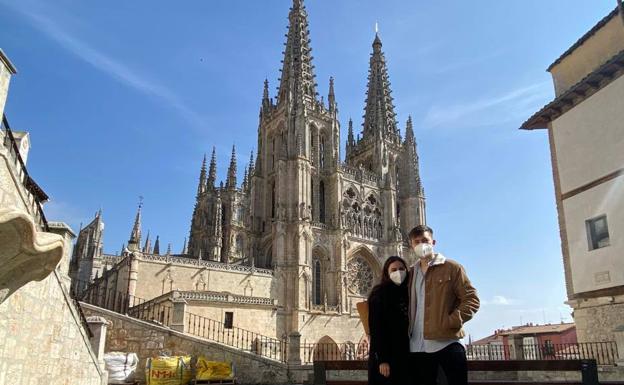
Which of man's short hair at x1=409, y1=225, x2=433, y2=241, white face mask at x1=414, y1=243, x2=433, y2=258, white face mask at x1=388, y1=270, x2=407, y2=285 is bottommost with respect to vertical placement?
white face mask at x1=388, y1=270, x2=407, y2=285

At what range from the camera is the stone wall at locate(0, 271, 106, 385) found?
21.5 ft

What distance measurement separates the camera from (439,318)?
3912 mm

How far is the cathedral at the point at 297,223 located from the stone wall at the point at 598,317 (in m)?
16.4

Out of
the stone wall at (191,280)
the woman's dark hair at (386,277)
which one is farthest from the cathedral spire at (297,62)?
the woman's dark hair at (386,277)

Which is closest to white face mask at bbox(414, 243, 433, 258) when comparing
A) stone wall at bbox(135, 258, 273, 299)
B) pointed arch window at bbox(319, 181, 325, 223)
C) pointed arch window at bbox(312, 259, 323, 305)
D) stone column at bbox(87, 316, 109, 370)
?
stone column at bbox(87, 316, 109, 370)

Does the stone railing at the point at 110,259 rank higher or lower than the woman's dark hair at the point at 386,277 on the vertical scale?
higher

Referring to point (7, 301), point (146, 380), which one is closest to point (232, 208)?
point (146, 380)

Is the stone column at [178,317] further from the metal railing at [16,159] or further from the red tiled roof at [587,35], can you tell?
the red tiled roof at [587,35]

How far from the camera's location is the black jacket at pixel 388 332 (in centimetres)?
399

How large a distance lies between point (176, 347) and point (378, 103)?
39.8 m

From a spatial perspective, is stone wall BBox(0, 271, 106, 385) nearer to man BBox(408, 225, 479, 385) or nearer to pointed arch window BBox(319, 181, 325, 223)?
man BBox(408, 225, 479, 385)

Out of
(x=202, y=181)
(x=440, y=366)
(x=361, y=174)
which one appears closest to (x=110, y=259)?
(x=202, y=181)

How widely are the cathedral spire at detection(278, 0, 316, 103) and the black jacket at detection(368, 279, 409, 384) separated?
36.4 m

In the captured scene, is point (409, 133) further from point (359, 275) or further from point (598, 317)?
point (598, 317)
